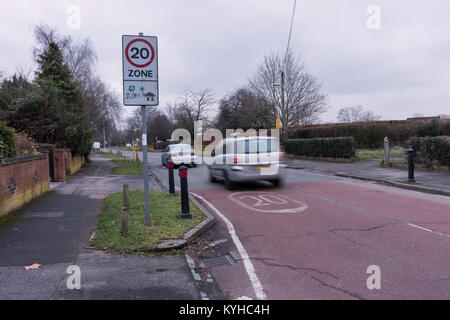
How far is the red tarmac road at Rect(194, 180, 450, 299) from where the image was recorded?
3.96 m

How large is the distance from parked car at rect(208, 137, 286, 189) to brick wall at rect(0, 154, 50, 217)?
561cm

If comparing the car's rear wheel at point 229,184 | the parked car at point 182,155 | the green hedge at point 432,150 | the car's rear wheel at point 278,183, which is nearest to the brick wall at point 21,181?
the car's rear wheel at point 229,184

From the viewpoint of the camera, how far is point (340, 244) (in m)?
5.48

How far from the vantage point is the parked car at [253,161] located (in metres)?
11.1

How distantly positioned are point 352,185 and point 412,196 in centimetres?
252

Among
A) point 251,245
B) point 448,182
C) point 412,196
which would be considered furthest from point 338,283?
point 448,182

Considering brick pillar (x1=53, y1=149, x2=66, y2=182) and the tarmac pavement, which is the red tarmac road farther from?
brick pillar (x1=53, y1=149, x2=66, y2=182)

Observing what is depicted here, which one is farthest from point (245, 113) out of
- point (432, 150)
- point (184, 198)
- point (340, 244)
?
point (340, 244)

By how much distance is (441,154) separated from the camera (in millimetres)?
14195

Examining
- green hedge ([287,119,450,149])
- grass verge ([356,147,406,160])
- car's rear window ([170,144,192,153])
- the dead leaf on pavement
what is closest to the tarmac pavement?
the dead leaf on pavement

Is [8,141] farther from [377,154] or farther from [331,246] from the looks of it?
[377,154]

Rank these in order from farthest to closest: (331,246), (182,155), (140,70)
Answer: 1. (182,155)
2. (140,70)
3. (331,246)

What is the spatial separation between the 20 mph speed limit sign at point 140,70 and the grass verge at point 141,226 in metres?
2.22

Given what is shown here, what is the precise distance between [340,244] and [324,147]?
17403 millimetres
